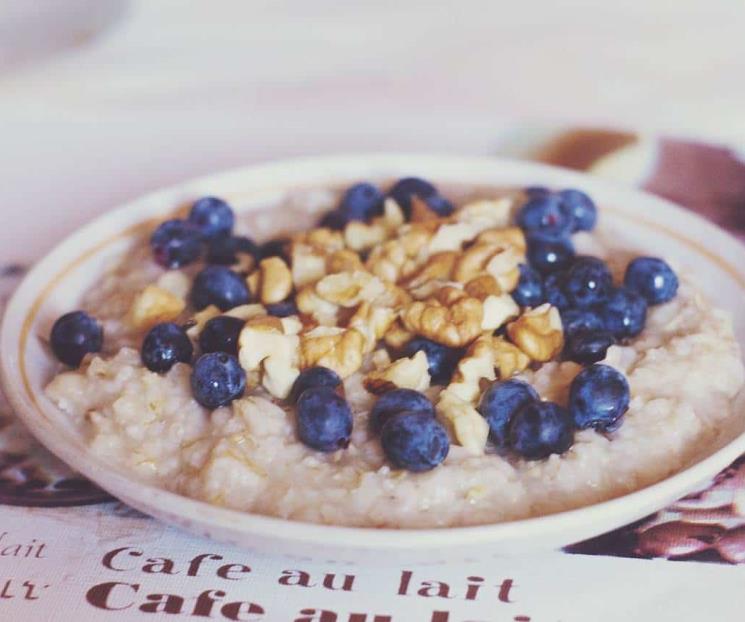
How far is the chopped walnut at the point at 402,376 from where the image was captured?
126 cm

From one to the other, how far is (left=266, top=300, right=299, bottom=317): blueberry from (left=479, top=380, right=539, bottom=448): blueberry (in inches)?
12.8

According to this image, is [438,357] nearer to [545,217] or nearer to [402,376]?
[402,376]

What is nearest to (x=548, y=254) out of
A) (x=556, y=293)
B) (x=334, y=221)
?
(x=556, y=293)

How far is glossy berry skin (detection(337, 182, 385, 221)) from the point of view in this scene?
67.6 inches

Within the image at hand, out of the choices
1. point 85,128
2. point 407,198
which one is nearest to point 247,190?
point 407,198

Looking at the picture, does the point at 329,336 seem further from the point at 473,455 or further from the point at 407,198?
the point at 407,198

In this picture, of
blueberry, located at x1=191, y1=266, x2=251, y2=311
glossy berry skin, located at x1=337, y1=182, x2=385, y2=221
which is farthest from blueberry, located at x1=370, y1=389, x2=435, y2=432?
glossy berry skin, located at x1=337, y1=182, x2=385, y2=221

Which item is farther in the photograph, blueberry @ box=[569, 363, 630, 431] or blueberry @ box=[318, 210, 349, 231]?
blueberry @ box=[318, 210, 349, 231]

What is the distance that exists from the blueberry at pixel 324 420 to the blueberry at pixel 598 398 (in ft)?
0.87

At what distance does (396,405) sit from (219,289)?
375 millimetres

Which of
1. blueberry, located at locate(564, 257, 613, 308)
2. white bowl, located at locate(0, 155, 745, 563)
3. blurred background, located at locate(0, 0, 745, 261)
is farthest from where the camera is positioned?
blurred background, located at locate(0, 0, 745, 261)

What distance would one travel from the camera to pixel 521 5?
2.82m

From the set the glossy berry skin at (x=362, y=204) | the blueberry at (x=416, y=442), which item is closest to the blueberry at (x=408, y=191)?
the glossy berry skin at (x=362, y=204)

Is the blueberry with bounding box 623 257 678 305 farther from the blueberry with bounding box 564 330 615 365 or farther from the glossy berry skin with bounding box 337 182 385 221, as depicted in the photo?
the glossy berry skin with bounding box 337 182 385 221
